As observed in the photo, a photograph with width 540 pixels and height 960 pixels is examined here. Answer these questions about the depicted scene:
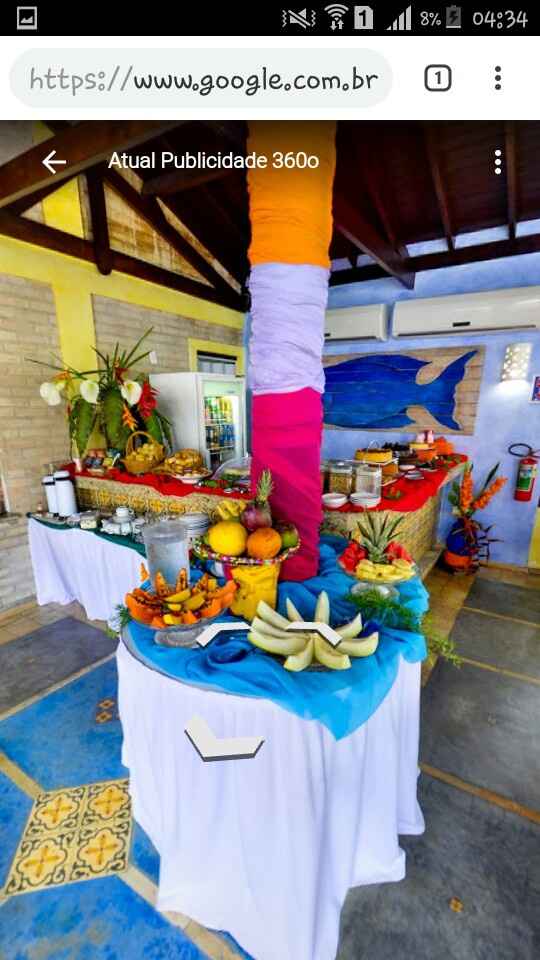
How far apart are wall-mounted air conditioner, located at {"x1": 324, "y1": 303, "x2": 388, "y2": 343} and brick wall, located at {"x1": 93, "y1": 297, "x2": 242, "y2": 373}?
1.71 m

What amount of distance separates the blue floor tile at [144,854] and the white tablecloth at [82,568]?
62.4 inches

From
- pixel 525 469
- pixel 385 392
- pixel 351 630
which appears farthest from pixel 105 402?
pixel 525 469

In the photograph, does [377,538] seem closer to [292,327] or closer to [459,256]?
[292,327]

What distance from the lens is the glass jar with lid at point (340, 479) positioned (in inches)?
118

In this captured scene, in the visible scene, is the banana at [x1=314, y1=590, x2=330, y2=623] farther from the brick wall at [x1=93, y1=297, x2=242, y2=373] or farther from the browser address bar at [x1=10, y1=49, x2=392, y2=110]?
the brick wall at [x1=93, y1=297, x2=242, y2=373]

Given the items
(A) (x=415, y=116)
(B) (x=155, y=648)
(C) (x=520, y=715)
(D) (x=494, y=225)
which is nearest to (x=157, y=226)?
(D) (x=494, y=225)

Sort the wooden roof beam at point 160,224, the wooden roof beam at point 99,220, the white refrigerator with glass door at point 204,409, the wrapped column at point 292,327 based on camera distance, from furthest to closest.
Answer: the white refrigerator with glass door at point 204,409 < the wooden roof beam at point 160,224 < the wooden roof beam at point 99,220 < the wrapped column at point 292,327

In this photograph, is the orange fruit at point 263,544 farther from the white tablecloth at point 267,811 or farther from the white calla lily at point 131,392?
the white calla lily at point 131,392

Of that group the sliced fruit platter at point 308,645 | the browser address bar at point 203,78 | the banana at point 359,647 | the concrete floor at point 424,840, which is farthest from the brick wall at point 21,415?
the banana at point 359,647

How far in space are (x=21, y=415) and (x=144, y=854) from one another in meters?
3.57

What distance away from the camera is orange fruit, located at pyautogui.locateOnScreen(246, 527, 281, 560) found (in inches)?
64.9

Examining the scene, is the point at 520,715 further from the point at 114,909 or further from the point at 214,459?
the point at 214,459

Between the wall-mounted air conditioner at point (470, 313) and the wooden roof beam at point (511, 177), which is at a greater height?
the wooden roof beam at point (511, 177)

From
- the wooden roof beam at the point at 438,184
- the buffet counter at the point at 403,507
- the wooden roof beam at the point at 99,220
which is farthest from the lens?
the wooden roof beam at the point at 99,220
